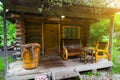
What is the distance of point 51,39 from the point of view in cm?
764

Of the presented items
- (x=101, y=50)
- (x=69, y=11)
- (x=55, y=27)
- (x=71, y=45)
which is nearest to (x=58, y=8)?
(x=69, y=11)

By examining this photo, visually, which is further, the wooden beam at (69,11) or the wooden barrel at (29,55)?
the wooden barrel at (29,55)

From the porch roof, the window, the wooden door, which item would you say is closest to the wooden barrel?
the porch roof

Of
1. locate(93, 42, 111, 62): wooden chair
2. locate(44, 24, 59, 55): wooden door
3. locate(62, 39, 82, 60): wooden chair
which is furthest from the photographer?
locate(44, 24, 59, 55): wooden door

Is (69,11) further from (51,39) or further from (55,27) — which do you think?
(51,39)

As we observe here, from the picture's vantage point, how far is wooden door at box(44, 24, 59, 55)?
752cm

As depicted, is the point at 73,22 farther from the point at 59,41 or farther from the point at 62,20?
the point at 59,41

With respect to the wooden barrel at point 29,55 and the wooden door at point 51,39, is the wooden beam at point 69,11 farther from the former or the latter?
the wooden door at point 51,39

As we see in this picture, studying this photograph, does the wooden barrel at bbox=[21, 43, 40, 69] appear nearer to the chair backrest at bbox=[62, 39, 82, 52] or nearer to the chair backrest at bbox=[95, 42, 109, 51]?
the chair backrest at bbox=[62, 39, 82, 52]

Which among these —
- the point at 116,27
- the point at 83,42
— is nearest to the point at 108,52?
the point at 83,42

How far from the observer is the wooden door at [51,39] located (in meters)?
7.52

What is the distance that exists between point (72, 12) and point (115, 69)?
3232 mm

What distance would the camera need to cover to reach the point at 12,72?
4.63 metres

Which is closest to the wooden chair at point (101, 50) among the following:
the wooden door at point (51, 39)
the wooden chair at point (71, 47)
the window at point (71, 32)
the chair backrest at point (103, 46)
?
the chair backrest at point (103, 46)
